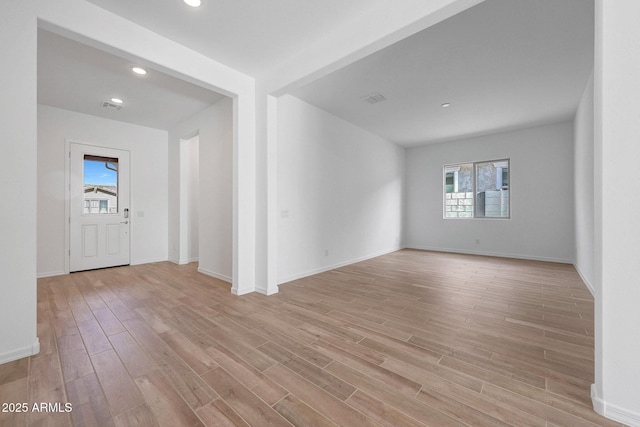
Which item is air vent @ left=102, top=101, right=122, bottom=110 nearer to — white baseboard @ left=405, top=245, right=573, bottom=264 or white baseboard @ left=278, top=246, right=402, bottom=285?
white baseboard @ left=278, top=246, right=402, bottom=285

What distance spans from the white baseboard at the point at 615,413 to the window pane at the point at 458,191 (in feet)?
19.8

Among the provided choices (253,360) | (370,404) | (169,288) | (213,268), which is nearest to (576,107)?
(370,404)

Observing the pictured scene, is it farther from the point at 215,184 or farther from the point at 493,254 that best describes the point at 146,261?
the point at 493,254

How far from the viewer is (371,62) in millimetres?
3230

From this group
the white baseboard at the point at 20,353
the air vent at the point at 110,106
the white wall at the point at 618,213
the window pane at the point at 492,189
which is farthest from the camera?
the window pane at the point at 492,189

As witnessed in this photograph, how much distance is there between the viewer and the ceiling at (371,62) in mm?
2426

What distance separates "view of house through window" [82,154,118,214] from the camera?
16.1 ft

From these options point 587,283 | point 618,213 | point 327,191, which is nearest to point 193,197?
point 327,191

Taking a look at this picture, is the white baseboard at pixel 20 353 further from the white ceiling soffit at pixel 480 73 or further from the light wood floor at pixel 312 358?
the white ceiling soffit at pixel 480 73

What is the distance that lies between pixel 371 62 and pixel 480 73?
156 centimetres

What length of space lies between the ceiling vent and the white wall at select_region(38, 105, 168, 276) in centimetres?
461

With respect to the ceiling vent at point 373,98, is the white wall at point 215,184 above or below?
below

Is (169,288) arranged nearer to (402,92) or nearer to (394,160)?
(402,92)

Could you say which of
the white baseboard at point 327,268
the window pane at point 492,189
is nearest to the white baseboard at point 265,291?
the white baseboard at point 327,268
